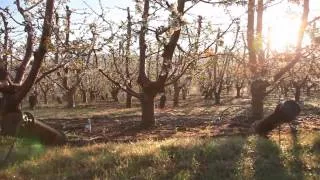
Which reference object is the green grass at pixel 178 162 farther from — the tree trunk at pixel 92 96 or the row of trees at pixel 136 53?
the tree trunk at pixel 92 96

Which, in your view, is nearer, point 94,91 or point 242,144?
point 242,144

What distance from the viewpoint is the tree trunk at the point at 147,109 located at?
2278 cm

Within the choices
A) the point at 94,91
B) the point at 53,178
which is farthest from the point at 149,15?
the point at 94,91

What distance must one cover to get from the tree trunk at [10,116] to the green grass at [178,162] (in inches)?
153

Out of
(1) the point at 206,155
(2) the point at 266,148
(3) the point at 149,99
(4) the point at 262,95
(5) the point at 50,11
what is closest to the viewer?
(1) the point at 206,155

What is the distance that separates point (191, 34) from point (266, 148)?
10.1m

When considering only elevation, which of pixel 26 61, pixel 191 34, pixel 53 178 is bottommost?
pixel 53 178

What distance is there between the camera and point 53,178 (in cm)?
948

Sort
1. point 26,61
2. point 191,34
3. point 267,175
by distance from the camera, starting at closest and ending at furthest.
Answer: point 267,175 < point 26,61 < point 191,34

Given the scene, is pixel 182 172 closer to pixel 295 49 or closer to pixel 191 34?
pixel 191 34

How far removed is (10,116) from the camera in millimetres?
16141

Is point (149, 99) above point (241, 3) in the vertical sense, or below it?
below

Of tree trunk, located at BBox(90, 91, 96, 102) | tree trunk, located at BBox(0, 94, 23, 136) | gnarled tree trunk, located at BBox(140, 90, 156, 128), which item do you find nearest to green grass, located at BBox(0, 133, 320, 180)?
tree trunk, located at BBox(0, 94, 23, 136)

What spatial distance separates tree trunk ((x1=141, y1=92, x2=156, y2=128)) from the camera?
22781mm
